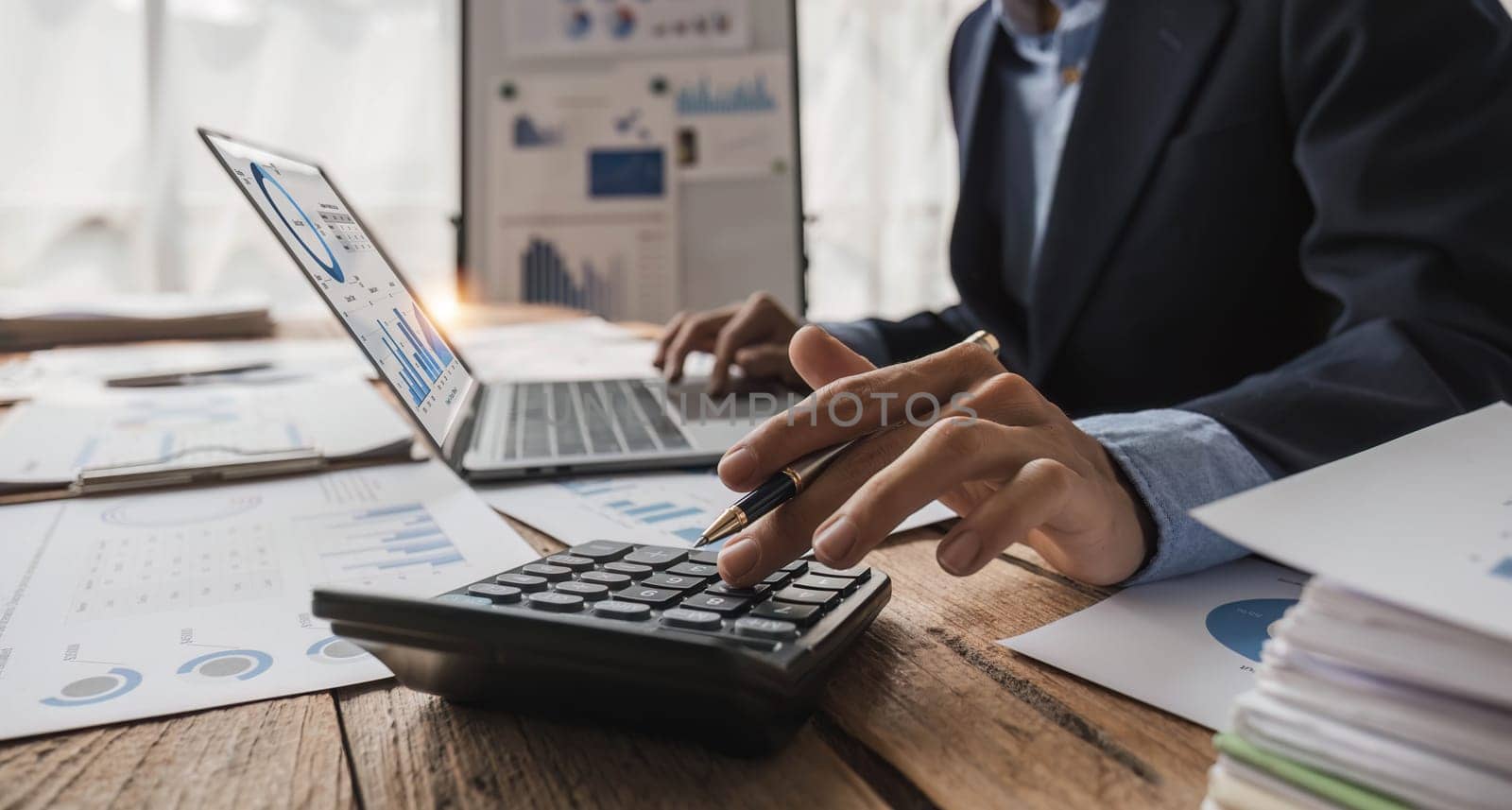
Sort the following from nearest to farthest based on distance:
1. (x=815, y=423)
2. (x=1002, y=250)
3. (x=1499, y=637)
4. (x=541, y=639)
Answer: (x=1499, y=637)
(x=541, y=639)
(x=815, y=423)
(x=1002, y=250)

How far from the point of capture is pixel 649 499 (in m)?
0.64

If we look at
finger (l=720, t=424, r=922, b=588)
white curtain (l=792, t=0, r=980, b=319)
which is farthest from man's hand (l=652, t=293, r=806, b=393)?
white curtain (l=792, t=0, r=980, b=319)

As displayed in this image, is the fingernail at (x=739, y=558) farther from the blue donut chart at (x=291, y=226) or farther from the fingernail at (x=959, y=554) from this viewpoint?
the blue donut chart at (x=291, y=226)

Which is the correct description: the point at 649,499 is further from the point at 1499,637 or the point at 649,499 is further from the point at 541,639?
the point at 1499,637

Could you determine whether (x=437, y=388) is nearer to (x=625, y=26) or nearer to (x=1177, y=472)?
(x=1177, y=472)

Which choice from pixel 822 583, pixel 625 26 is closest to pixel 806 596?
pixel 822 583

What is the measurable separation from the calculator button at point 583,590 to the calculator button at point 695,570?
4 cm

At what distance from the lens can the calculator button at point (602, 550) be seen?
0.42 meters

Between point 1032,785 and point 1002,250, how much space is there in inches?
41.2

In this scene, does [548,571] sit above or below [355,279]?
below

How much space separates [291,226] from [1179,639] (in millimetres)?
515

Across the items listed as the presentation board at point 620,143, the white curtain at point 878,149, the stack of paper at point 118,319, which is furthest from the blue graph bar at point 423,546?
the white curtain at point 878,149

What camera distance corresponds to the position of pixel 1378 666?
0.25 m

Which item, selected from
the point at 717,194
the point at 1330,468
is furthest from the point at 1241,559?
the point at 717,194
